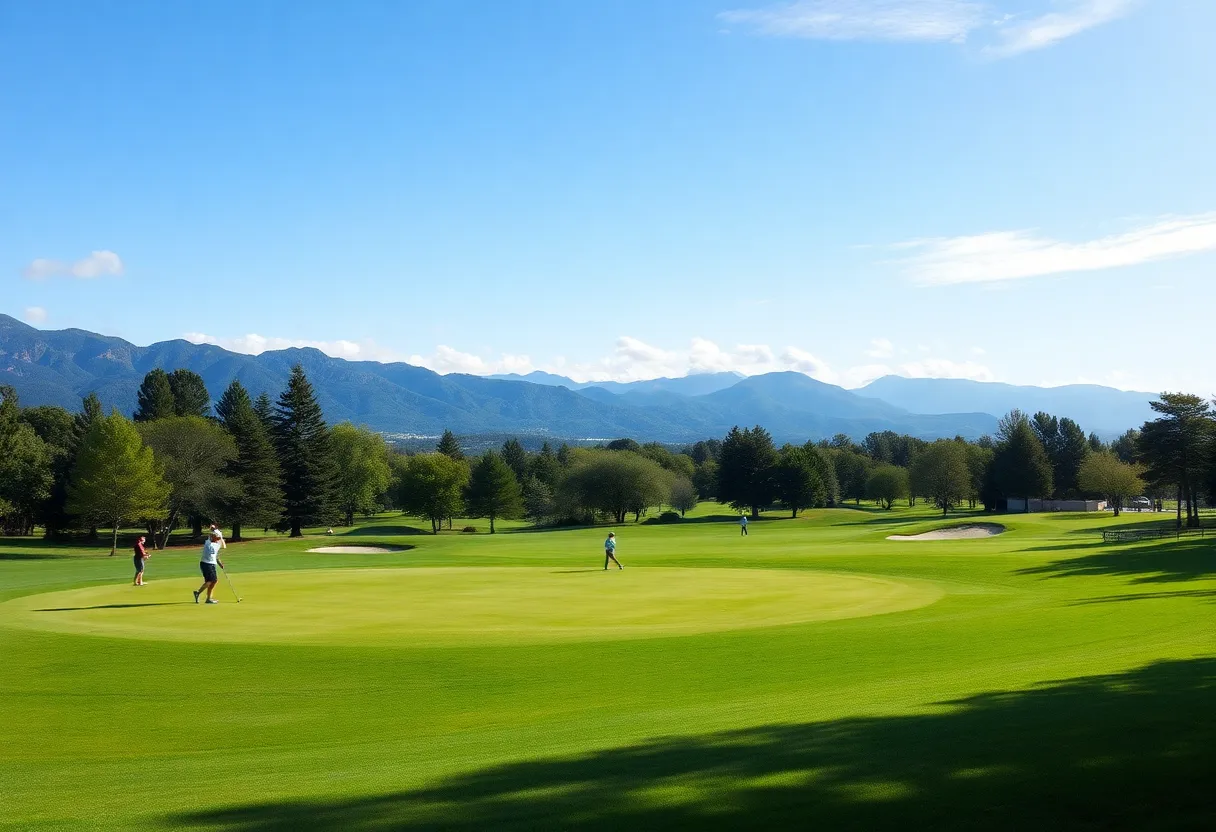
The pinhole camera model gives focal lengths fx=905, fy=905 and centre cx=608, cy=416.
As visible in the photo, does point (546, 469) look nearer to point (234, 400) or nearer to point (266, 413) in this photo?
point (234, 400)

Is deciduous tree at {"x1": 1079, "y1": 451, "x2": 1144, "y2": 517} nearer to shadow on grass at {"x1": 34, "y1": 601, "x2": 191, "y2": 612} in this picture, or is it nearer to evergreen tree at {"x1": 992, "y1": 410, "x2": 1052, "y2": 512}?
evergreen tree at {"x1": 992, "y1": 410, "x2": 1052, "y2": 512}

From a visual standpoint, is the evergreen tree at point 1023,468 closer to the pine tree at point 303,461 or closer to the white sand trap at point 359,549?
the white sand trap at point 359,549

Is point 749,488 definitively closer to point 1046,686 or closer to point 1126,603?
point 1126,603

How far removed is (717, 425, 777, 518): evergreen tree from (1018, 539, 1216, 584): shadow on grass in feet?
213

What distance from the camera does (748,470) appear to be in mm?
111750

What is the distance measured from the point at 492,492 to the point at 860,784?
105234 millimetres

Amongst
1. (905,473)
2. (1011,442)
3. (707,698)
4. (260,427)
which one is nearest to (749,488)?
(1011,442)

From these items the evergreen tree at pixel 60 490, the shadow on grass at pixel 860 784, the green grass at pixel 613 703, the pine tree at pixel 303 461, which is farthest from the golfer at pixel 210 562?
the evergreen tree at pixel 60 490

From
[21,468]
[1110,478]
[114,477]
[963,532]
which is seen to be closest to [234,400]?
[21,468]

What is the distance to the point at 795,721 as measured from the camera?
11.9 m

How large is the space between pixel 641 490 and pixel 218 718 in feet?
304

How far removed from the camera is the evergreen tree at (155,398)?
102375 millimetres

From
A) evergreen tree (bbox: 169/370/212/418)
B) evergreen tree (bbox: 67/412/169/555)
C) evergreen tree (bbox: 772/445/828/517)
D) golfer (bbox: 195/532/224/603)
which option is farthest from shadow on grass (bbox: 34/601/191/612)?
evergreen tree (bbox: 772/445/828/517)

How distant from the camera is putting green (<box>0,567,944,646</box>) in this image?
70.8ft
